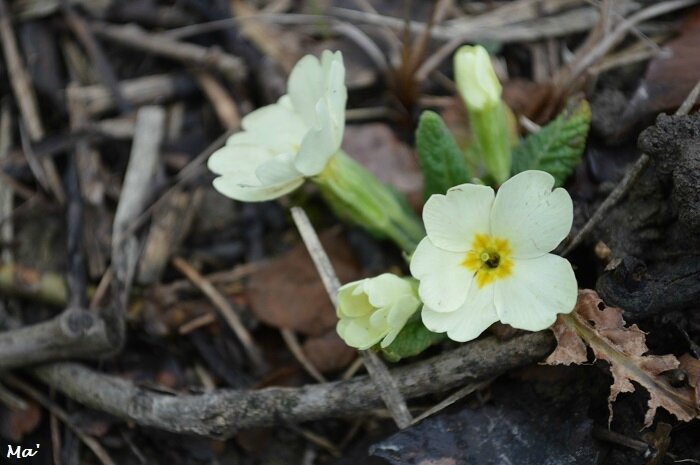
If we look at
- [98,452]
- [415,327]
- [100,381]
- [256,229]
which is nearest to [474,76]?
[415,327]

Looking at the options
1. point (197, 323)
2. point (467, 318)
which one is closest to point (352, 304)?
point (467, 318)

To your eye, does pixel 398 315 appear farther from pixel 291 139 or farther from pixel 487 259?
pixel 291 139

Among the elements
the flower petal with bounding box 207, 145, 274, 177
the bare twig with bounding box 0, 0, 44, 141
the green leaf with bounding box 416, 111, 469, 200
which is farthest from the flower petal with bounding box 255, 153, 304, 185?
the bare twig with bounding box 0, 0, 44, 141

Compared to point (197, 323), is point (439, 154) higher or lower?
higher

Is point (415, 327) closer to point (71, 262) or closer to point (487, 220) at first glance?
point (487, 220)

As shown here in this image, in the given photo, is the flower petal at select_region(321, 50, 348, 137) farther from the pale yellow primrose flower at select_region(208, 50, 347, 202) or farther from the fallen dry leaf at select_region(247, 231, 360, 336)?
the fallen dry leaf at select_region(247, 231, 360, 336)

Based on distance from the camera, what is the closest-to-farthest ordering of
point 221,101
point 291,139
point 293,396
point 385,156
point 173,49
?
point 293,396
point 291,139
point 385,156
point 221,101
point 173,49
